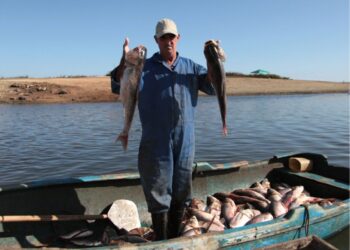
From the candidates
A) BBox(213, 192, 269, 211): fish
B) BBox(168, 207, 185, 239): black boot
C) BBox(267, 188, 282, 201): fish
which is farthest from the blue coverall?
BBox(267, 188, 282, 201): fish

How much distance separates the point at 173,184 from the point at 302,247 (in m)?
1.83

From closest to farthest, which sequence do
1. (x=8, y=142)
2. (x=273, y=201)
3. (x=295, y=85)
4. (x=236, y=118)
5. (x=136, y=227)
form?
(x=136, y=227) < (x=273, y=201) < (x=8, y=142) < (x=236, y=118) < (x=295, y=85)

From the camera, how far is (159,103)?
5.45 m

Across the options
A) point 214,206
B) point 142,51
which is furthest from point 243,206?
point 142,51

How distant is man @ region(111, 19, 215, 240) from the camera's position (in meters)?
5.45

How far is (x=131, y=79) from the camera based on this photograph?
500 centimetres

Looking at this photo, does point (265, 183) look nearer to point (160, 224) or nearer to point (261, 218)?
point (261, 218)

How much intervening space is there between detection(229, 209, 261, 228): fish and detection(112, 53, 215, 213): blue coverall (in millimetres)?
1553

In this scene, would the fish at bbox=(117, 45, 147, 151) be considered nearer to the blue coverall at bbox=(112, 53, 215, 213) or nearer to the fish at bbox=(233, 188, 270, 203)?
the blue coverall at bbox=(112, 53, 215, 213)

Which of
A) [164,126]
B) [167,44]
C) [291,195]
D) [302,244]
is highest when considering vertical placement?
[167,44]

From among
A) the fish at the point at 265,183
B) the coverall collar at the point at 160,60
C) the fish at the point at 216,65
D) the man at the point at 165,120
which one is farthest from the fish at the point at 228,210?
the coverall collar at the point at 160,60

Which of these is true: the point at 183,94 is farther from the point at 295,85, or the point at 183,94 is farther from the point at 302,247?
the point at 295,85

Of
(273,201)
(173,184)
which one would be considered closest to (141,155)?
(173,184)

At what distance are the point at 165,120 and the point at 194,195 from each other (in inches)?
120
